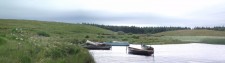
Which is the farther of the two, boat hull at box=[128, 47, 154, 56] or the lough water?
boat hull at box=[128, 47, 154, 56]

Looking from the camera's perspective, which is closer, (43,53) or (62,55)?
(43,53)

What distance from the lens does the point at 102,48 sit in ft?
347

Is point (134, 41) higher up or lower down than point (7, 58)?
lower down

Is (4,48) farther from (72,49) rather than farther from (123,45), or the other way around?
(123,45)

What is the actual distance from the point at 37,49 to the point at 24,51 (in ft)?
7.01

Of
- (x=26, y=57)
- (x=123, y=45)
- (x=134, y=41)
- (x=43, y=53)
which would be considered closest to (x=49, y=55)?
(x=43, y=53)

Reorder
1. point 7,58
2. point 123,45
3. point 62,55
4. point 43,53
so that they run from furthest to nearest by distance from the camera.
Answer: point 123,45
point 62,55
point 43,53
point 7,58

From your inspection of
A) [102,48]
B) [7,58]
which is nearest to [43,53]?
[7,58]

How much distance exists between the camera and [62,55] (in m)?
22.3

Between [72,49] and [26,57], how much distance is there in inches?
390

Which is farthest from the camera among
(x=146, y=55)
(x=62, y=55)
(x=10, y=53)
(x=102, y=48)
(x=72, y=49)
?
(x=102, y=48)

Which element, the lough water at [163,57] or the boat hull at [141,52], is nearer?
the lough water at [163,57]

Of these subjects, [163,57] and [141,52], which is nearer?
[163,57]

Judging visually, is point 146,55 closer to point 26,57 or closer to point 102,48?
point 102,48
